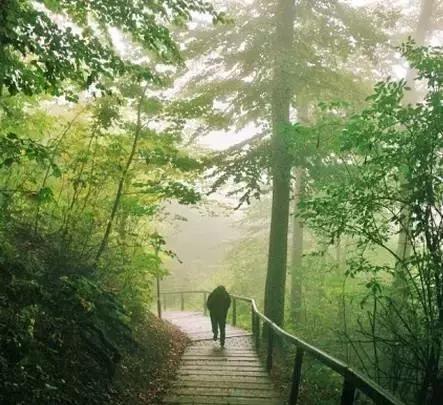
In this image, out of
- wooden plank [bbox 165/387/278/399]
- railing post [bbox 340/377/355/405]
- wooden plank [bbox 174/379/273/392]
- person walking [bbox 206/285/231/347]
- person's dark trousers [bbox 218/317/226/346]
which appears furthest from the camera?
person walking [bbox 206/285/231/347]

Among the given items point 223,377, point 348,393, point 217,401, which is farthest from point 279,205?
point 348,393

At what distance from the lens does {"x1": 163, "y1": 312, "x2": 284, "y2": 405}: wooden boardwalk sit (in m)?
8.00

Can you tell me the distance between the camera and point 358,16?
13547 millimetres

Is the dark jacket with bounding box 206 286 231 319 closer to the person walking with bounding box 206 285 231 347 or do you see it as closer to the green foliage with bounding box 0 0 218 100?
the person walking with bounding box 206 285 231 347

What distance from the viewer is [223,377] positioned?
31.1 ft

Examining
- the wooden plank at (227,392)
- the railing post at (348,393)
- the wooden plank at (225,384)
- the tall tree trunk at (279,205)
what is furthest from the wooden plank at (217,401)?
the tall tree trunk at (279,205)

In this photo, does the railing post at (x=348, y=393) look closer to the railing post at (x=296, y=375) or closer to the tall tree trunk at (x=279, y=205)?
the railing post at (x=296, y=375)

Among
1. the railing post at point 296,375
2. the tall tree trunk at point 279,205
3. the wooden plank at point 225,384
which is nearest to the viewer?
the railing post at point 296,375

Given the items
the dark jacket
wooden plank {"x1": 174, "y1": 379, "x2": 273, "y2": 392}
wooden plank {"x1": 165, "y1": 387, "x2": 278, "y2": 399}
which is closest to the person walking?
the dark jacket

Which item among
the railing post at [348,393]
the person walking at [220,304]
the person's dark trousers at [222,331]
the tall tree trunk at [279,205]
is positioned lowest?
the person's dark trousers at [222,331]

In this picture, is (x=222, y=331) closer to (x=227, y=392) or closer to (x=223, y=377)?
(x=223, y=377)

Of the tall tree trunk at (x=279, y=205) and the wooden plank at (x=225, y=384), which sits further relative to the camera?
the tall tree trunk at (x=279, y=205)

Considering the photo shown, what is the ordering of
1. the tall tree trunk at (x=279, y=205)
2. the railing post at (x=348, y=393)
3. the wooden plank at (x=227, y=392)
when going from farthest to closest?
the tall tree trunk at (x=279, y=205), the wooden plank at (x=227, y=392), the railing post at (x=348, y=393)

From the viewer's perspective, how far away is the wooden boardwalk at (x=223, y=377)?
7996 millimetres
